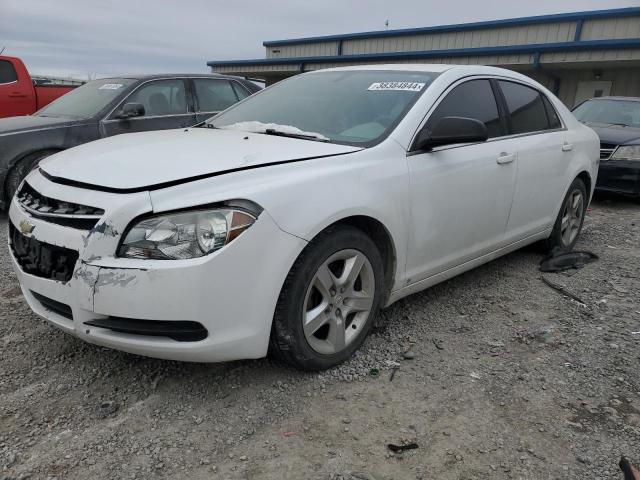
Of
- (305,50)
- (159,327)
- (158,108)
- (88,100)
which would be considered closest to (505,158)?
(159,327)

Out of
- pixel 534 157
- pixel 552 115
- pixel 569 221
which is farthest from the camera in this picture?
pixel 569 221

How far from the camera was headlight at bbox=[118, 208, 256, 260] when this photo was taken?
2.18 meters

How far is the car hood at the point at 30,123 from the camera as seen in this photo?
18.7ft

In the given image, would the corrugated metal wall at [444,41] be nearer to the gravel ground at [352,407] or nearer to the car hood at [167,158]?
the gravel ground at [352,407]

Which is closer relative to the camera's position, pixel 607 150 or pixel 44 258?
pixel 44 258

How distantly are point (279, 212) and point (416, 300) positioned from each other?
68.7 inches

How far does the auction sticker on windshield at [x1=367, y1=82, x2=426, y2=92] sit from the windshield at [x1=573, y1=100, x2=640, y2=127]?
636 centimetres

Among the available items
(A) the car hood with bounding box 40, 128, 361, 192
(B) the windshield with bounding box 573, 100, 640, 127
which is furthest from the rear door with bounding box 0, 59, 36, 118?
(B) the windshield with bounding box 573, 100, 640, 127

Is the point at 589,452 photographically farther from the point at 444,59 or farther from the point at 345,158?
the point at 444,59

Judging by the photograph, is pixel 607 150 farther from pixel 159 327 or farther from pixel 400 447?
pixel 159 327

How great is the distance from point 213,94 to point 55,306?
5.05 meters

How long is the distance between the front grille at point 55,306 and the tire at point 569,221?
384 centimetres

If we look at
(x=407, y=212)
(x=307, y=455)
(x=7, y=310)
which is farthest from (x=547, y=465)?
(x=7, y=310)

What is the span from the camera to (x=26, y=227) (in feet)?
Result: 8.18
